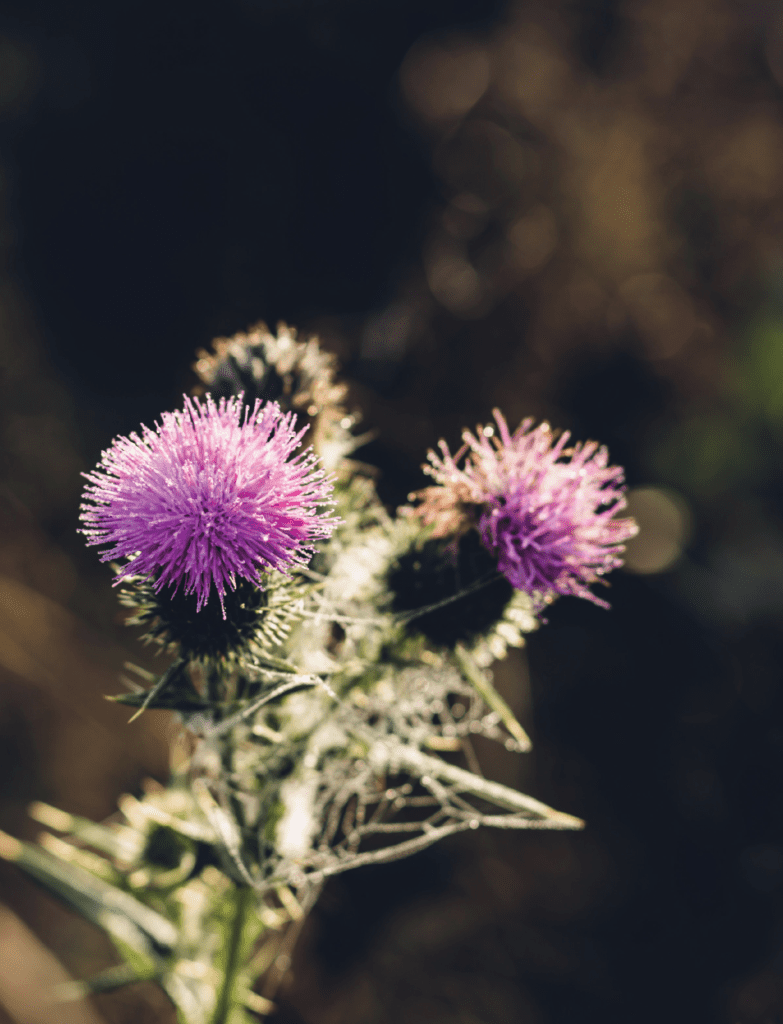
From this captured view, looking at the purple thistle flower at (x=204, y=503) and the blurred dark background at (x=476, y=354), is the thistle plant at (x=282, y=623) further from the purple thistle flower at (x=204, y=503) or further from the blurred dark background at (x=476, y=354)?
the blurred dark background at (x=476, y=354)

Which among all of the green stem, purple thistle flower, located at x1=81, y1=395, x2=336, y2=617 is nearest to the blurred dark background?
the green stem

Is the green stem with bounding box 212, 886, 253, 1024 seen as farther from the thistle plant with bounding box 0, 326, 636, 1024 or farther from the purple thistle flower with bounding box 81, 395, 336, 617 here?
the purple thistle flower with bounding box 81, 395, 336, 617

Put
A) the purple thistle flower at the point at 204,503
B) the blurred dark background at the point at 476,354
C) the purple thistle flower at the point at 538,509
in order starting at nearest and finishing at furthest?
the purple thistle flower at the point at 204,503 → the purple thistle flower at the point at 538,509 → the blurred dark background at the point at 476,354

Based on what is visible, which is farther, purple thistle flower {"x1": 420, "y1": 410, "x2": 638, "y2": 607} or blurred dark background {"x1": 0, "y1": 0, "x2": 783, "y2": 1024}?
blurred dark background {"x1": 0, "y1": 0, "x2": 783, "y2": 1024}

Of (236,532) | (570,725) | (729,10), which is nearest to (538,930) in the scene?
(570,725)

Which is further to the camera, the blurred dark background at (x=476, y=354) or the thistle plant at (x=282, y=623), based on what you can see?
the blurred dark background at (x=476, y=354)

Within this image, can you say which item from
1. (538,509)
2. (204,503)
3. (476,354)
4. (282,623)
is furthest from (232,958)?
(476,354)

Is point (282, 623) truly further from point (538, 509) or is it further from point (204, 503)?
point (538, 509)

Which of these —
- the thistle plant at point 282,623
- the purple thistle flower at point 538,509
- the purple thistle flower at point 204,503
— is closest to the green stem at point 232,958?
the thistle plant at point 282,623
